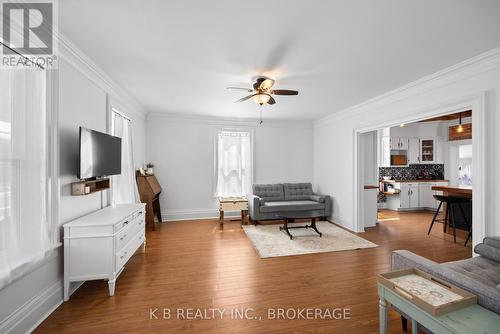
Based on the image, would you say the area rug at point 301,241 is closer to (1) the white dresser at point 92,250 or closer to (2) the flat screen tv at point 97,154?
(1) the white dresser at point 92,250

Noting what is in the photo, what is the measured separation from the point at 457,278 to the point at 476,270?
73cm

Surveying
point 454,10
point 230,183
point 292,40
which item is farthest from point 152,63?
point 230,183

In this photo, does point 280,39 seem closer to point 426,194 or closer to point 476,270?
point 476,270

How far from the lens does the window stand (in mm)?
5758

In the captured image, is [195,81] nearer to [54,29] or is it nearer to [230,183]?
[54,29]

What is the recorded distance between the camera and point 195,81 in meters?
3.22

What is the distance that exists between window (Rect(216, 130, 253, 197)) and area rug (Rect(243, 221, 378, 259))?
4.55 ft

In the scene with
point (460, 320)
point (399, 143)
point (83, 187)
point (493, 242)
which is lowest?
point (460, 320)

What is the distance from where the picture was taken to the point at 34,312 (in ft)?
6.06

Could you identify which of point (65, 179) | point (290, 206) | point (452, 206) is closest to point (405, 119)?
point (452, 206)

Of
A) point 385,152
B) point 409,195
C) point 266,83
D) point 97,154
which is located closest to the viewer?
point 97,154

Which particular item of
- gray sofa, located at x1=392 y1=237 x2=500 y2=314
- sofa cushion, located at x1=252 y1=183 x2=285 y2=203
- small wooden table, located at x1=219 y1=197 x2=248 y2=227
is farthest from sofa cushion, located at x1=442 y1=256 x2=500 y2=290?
sofa cushion, located at x1=252 y1=183 x2=285 y2=203

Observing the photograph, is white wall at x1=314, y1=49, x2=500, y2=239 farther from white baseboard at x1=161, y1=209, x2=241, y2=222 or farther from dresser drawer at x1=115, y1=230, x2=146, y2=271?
dresser drawer at x1=115, y1=230, x2=146, y2=271

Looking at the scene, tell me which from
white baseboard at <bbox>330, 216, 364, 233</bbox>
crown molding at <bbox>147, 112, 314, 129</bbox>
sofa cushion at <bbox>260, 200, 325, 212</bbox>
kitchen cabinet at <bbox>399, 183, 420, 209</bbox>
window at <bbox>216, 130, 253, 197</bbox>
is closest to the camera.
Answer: white baseboard at <bbox>330, 216, 364, 233</bbox>
